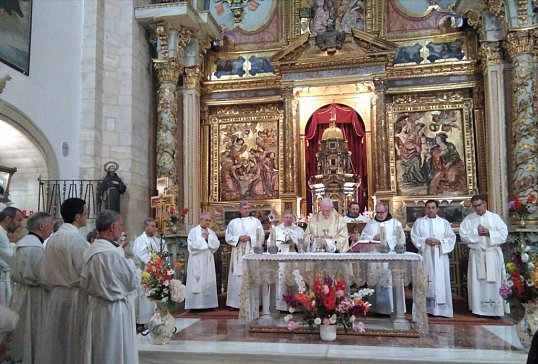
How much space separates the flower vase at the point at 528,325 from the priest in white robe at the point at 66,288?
4692 millimetres

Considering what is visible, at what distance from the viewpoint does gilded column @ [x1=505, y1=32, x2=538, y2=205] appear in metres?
9.94


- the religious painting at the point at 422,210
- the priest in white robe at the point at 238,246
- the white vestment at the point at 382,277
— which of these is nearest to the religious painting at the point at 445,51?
the religious painting at the point at 422,210

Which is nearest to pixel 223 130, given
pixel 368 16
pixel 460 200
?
pixel 368 16

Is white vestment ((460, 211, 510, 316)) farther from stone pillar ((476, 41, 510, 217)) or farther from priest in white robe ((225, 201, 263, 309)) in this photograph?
priest in white robe ((225, 201, 263, 309))

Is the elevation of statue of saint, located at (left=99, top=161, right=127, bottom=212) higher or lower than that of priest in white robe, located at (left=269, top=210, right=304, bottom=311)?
higher

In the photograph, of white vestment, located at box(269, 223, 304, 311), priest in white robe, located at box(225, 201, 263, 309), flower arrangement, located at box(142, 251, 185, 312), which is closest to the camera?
flower arrangement, located at box(142, 251, 185, 312)

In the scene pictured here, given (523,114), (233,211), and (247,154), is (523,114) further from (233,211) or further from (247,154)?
(233,211)

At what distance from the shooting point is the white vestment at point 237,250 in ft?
30.5

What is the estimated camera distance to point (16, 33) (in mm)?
9102

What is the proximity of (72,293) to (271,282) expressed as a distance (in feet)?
9.85

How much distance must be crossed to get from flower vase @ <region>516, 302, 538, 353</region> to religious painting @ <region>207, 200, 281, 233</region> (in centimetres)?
665

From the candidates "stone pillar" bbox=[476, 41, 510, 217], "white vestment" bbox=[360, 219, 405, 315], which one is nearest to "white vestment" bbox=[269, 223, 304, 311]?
"white vestment" bbox=[360, 219, 405, 315]

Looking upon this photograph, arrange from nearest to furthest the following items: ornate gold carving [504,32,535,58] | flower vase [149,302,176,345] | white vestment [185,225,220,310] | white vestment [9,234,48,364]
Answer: white vestment [9,234,48,364]
flower vase [149,302,176,345]
white vestment [185,225,220,310]
ornate gold carving [504,32,535,58]

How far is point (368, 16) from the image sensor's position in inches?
480
